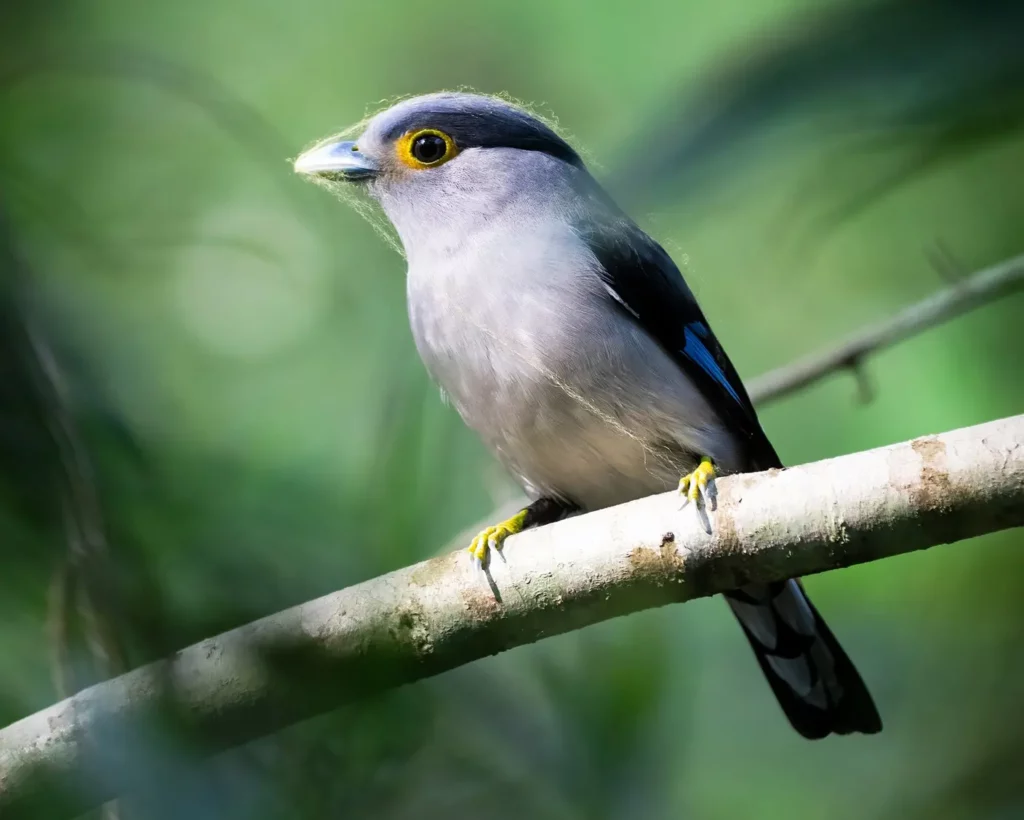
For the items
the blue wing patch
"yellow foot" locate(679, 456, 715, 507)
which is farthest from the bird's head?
"yellow foot" locate(679, 456, 715, 507)

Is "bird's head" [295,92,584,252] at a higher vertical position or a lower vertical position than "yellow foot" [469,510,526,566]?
higher

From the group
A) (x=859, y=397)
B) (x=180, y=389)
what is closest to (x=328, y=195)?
(x=180, y=389)

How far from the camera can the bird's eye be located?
3.00 m

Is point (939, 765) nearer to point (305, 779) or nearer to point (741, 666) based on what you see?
point (741, 666)

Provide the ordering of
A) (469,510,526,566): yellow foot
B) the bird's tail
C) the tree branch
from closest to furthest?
the tree branch < (469,510,526,566): yellow foot < the bird's tail

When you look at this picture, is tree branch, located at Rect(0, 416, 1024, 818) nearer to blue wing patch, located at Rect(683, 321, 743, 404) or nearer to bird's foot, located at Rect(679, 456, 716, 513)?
bird's foot, located at Rect(679, 456, 716, 513)

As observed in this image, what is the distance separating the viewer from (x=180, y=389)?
2.92 metres

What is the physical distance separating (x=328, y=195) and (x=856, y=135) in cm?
234

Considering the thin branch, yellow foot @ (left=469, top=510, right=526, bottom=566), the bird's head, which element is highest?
the bird's head

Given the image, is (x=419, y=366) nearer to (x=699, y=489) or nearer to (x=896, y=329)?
(x=699, y=489)

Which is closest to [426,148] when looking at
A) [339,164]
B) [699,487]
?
[339,164]

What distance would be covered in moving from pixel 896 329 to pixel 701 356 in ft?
1.71

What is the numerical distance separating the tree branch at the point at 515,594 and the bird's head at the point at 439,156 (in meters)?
1.23

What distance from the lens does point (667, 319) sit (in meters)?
2.79
